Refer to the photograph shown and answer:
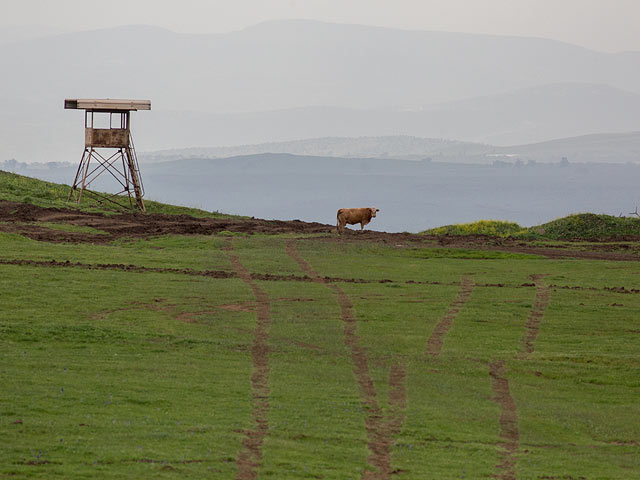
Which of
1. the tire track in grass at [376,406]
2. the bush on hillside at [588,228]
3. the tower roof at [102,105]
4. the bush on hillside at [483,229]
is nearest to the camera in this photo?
the tire track in grass at [376,406]

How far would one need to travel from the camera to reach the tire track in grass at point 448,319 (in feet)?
74.7

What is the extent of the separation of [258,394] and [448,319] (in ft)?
32.9

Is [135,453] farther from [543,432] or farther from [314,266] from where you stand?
[314,266]

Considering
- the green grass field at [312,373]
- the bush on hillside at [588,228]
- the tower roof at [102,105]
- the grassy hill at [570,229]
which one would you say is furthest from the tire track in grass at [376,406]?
the tower roof at [102,105]

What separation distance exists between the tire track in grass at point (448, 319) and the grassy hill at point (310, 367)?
0.12 metres

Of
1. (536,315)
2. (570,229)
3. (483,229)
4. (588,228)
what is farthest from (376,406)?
(483,229)

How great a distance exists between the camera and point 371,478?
13.1 m

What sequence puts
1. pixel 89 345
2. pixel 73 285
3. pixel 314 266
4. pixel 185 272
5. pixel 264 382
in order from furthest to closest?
pixel 314 266
pixel 185 272
pixel 73 285
pixel 89 345
pixel 264 382

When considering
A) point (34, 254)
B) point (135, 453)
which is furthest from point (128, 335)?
point (34, 254)

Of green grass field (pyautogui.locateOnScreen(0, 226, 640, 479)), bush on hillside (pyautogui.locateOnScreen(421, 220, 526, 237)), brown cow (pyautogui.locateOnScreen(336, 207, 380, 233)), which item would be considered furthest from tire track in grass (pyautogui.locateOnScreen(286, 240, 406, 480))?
bush on hillside (pyautogui.locateOnScreen(421, 220, 526, 237))

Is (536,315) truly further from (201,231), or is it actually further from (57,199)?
(57,199)

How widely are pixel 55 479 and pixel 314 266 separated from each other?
2419 cm

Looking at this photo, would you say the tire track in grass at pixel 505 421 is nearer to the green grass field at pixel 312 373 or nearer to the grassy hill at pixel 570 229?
the green grass field at pixel 312 373

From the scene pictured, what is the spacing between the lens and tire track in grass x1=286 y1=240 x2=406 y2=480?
1395cm
